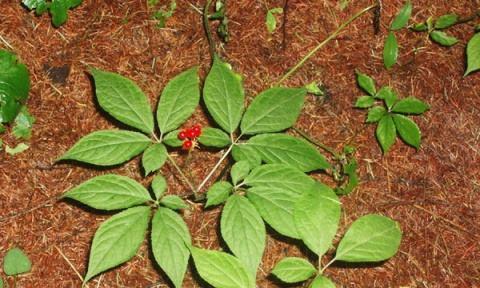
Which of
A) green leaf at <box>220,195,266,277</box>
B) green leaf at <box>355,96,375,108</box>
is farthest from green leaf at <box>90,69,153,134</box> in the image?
green leaf at <box>355,96,375,108</box>

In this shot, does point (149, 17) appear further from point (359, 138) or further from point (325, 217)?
point (325, 217)

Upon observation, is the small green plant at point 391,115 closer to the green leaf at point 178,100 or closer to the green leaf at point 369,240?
the green leaf at point 369,240

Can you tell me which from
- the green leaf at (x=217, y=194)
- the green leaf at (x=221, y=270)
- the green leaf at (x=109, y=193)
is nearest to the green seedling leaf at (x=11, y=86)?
the green leaf at (x=109, y=193)

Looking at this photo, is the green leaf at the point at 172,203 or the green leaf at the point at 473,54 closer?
the green leaf at the point at 172,203

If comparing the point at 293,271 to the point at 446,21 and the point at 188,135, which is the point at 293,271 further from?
the point at 446,21

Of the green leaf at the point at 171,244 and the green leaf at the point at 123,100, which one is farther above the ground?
the green leaf at the point at 123,100

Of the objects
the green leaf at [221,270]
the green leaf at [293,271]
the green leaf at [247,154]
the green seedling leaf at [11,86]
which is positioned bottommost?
the green leaf at [293,271]

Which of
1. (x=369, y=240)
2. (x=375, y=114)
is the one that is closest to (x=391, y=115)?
(x=375, y=114)
